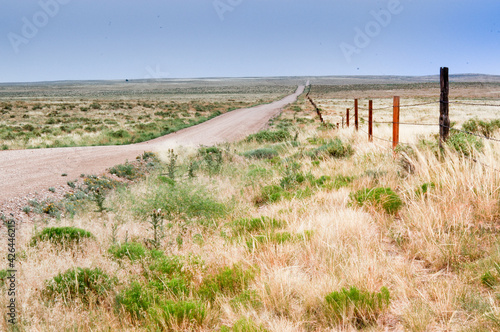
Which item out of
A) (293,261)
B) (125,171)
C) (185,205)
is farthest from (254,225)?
(125,171)

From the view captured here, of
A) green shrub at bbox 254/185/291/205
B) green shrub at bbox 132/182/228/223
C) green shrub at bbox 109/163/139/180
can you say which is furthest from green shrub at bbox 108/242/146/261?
green shrub at bbox 109/163/139/180

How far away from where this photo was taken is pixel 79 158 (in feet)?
43.5

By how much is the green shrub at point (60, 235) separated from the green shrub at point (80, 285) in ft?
4.16

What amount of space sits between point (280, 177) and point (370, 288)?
Answer: 5090 millimetres

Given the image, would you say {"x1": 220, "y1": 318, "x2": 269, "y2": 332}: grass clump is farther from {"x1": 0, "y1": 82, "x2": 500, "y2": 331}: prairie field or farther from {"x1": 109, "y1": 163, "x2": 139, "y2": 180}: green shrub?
{"x1": 109, "y1": 163, "x2": 139, "y2": 180}: green shrub

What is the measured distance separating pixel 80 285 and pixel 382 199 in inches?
152

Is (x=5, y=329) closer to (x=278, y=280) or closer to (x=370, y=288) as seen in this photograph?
(x=278, y=280)

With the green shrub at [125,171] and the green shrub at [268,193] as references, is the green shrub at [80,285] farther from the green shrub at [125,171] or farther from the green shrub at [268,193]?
the green shrub at [125,171]

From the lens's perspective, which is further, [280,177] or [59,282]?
[280,177]

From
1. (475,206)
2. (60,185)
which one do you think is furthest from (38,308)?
(60,185)

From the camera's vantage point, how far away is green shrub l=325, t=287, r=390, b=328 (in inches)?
114

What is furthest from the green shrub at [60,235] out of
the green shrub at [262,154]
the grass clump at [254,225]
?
the green shrub at [262,154]

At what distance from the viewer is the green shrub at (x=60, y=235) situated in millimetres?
4949

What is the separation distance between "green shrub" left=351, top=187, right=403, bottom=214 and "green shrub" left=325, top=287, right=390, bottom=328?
2.29 m
